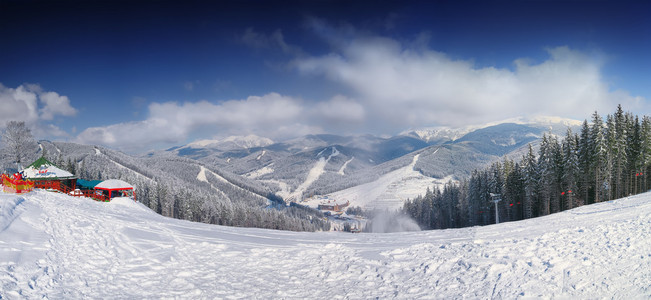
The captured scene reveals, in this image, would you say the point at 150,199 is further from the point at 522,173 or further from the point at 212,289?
the point at 522,173

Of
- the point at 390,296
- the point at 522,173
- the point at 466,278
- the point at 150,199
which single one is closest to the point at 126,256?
the point at 390,296

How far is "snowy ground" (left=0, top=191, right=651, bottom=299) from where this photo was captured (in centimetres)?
825

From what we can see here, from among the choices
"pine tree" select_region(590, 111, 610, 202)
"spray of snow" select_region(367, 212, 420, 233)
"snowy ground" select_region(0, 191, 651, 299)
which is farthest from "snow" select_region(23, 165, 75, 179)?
"spray of snow" select_region(367, 212, 420, 233)

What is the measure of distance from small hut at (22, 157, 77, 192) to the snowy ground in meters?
29.8

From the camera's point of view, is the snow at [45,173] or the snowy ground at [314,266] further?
the snow at [45,173]

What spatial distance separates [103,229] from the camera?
15070 millimetres

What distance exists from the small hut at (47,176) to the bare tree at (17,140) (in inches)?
356

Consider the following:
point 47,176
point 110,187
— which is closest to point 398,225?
point 110,187

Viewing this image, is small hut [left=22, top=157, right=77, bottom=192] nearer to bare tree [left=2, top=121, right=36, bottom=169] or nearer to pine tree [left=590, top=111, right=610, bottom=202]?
bare tree [left=2, top=121, right=36, bottom=169]

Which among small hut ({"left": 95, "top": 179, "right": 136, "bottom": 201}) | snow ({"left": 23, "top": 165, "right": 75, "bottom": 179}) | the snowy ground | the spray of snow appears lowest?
the spray of snow

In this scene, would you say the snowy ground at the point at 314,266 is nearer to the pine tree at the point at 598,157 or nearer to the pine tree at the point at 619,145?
the pine tree at the point at 598,157

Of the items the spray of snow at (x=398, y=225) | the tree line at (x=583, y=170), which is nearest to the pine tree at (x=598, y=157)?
the tree line at (x=583, y=170)

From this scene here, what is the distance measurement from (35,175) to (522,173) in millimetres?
68269

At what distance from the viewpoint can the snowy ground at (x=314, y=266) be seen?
27.1 feet
